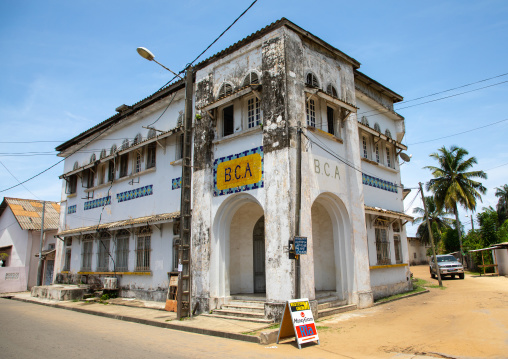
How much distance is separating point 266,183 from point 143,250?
324 inches

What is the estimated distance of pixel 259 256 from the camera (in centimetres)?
1434

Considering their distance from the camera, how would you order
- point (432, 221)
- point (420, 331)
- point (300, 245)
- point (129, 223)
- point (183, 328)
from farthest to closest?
point (432, 221) → point (129, 223) → point (183, 328) → point (300, 245) → point (420, 331)

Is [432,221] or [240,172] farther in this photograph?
[432,221]

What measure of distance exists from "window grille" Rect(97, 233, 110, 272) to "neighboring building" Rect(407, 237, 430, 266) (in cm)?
4273

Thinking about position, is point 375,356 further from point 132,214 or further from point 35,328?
point 132,214

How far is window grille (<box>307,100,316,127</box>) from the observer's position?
13.0 m

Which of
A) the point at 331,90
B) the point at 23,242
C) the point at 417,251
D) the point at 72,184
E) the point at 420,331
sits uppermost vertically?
the point at 331,90

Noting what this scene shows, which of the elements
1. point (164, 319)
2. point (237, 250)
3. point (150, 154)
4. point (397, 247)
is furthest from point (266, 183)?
point (397, 247)

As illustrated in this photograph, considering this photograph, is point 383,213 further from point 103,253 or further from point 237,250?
point 103,253

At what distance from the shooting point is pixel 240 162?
12.6m

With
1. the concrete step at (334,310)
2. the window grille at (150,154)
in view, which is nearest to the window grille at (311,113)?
the concrete step at (334,310)

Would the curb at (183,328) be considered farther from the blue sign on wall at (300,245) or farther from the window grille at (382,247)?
the window grille at (382,247)

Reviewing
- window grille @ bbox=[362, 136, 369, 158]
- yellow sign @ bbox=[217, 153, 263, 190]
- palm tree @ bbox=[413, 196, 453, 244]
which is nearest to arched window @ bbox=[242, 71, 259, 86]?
yellow sign @ bbox=[217, 153, 263, 190]

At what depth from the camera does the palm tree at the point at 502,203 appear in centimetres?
4947
